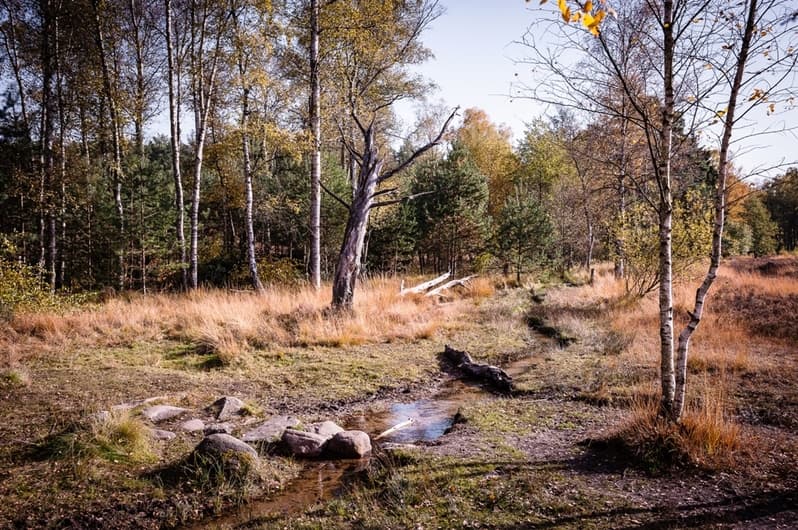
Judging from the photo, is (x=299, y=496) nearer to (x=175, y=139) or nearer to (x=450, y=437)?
(x=450, y=437)

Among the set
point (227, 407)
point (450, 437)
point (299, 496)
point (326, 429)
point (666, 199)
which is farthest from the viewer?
point (227, 407)

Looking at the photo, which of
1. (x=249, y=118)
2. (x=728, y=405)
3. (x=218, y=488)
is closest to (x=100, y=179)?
(x=249, y=118)

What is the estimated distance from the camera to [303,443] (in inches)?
186

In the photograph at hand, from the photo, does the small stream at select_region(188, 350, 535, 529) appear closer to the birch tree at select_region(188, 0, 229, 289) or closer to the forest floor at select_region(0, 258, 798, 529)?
the forest floor at select_region(0, 258, 798, 529)

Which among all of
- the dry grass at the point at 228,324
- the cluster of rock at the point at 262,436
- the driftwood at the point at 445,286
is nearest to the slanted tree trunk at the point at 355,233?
the dry grass at the point at 228,324

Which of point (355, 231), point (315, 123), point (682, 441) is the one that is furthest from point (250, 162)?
point (682, 441)

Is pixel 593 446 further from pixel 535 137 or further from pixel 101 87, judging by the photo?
pixel 535 137

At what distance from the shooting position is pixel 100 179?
15992mm

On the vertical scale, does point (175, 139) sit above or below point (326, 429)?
above

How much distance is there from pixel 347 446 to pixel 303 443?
18.3 inches

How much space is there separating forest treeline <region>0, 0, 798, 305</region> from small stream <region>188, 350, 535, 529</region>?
402 centimetres

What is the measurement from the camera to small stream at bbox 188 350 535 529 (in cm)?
366

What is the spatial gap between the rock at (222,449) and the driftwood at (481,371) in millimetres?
4175

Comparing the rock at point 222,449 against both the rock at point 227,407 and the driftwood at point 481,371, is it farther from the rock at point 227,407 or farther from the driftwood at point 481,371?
the driftwood at point 481,371
